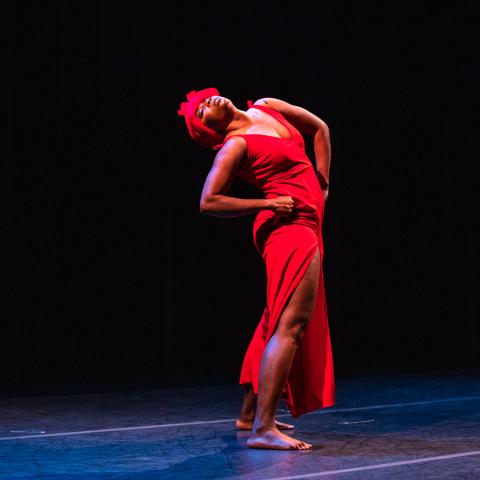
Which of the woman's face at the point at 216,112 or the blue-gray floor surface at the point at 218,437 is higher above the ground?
the woman's face at the point at 216,112

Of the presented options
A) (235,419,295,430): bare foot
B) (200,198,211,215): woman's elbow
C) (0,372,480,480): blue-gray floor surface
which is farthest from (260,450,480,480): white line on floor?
(200,198,211,215): woman's elbow

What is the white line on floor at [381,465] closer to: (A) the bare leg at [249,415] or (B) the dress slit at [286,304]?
(B) the dress slit at [286,304]

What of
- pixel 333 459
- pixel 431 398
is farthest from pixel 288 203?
pixel 431 398

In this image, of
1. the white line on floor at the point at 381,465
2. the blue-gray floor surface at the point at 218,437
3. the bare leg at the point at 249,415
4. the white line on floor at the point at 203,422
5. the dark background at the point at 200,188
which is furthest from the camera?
the dark background at the point at 200,188

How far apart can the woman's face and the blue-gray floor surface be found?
1.07 m

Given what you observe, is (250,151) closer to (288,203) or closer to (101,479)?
(288,203)

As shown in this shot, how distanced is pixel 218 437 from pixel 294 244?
2.46 ft

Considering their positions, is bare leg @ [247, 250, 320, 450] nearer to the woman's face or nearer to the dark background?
the woman's face

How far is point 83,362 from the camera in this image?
566 cm

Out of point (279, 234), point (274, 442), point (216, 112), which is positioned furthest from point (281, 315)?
point (216, 112)

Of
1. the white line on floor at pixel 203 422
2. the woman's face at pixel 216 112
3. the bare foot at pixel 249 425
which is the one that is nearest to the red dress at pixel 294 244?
the woman's face at pixel 216 112

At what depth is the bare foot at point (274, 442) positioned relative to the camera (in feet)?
9.80

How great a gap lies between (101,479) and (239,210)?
0.95 metres

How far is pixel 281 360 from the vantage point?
3.06 m
